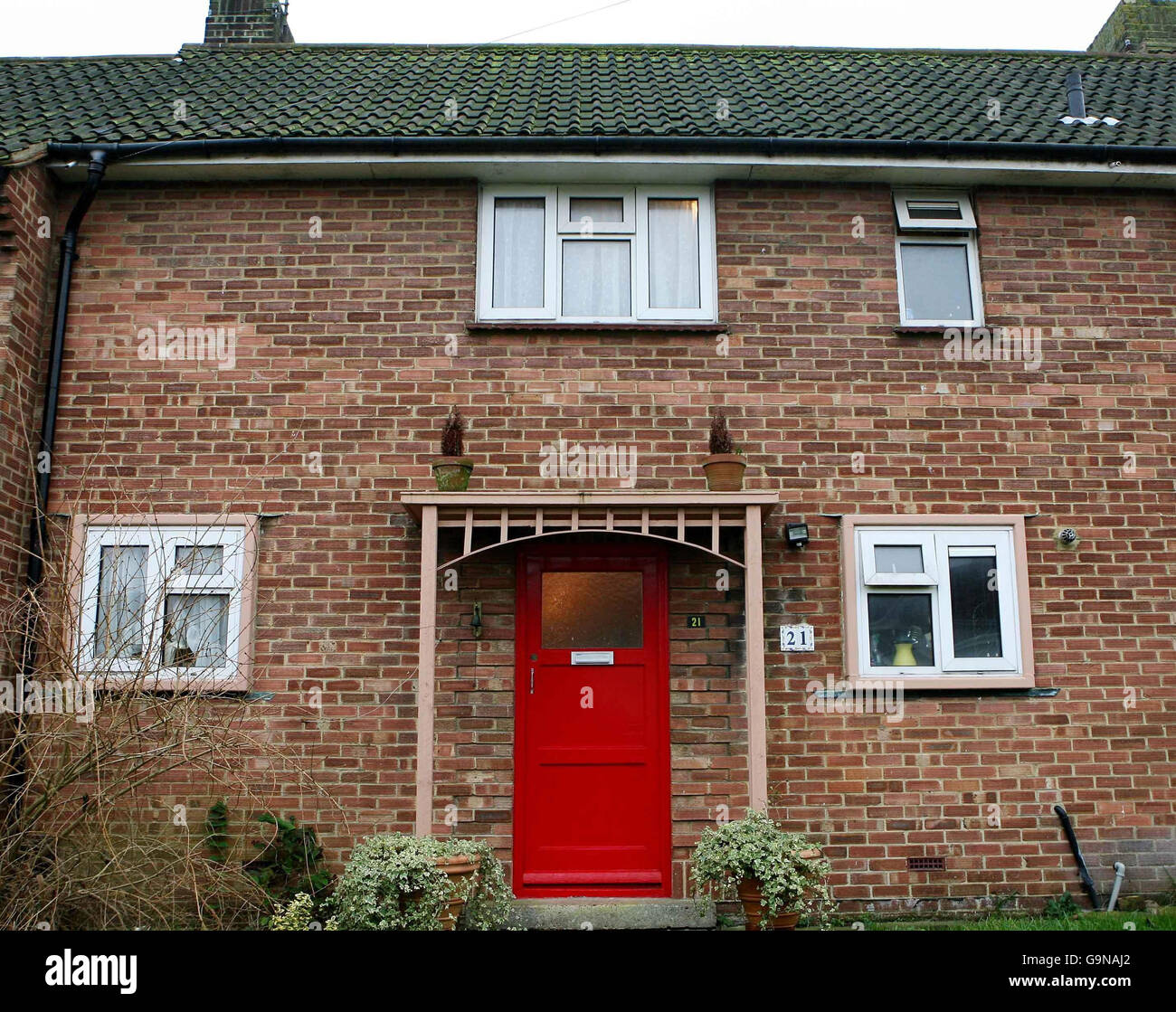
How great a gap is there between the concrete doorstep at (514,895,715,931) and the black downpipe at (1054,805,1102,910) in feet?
8.75

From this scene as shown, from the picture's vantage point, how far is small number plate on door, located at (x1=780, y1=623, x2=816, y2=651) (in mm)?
7367

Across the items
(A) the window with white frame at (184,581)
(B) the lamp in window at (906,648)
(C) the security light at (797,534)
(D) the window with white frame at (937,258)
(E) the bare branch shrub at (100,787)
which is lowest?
(E) the bare branch shrub at (100,787)

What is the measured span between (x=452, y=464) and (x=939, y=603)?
12.4 feet

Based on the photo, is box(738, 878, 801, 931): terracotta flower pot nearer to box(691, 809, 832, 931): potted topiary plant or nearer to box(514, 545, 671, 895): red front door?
box(691, 809, 832, 931): potted topiary plant

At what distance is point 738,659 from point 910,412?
2.37 meters

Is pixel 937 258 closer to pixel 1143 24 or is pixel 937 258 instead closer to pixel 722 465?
pixel 722 465

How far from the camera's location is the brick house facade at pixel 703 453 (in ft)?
23.6

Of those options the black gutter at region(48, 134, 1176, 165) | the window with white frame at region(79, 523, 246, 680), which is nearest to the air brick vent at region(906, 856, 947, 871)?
the window with white frame at region(79, 523, 246, 680)

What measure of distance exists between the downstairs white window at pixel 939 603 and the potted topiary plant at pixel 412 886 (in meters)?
3.17

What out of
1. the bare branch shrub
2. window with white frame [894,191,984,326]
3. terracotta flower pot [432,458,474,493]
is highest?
window with white frame [894,191,984,326]

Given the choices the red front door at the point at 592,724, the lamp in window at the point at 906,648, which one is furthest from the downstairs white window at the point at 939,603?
the red front door at the point at 592,724

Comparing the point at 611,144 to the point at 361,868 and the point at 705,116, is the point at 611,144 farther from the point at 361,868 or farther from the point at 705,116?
the point at 361,868

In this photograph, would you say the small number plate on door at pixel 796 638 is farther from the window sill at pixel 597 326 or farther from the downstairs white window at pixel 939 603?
the window sill at pixel 597 326
